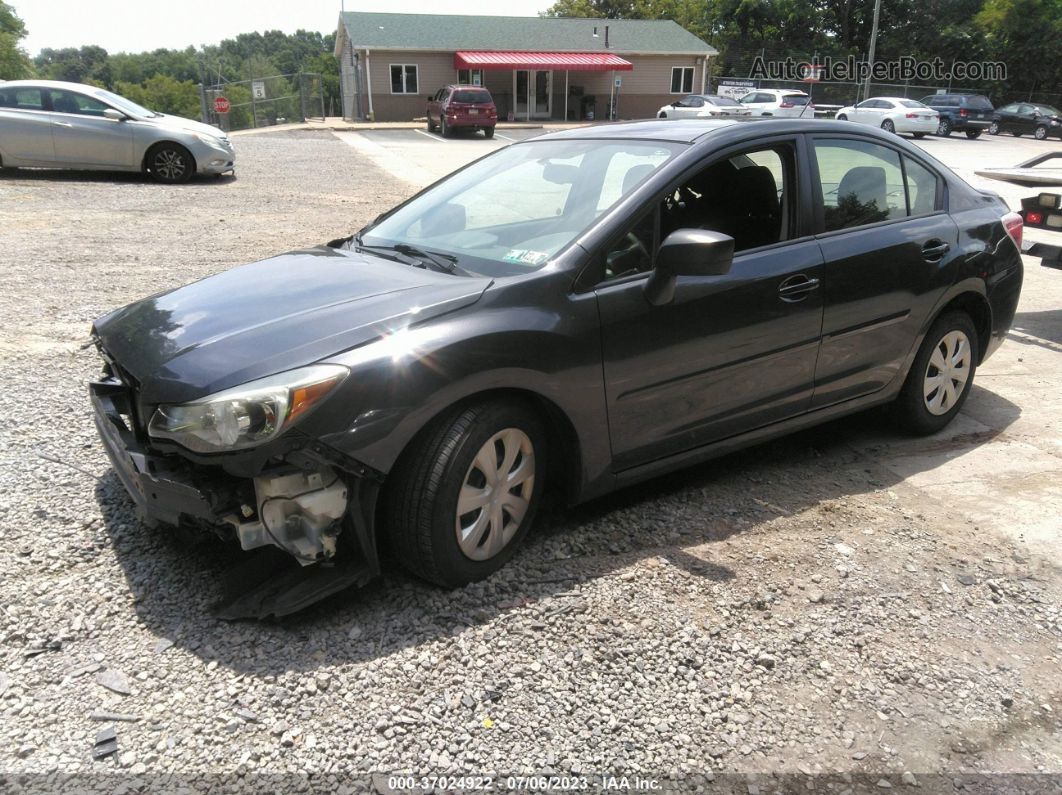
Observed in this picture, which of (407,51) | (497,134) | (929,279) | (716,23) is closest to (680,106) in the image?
(497,134)

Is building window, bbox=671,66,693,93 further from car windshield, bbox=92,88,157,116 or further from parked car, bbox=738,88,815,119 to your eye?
car windshield, bbox=92,88,157,116

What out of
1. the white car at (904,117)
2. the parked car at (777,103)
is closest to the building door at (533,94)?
the parked car at (777,103)

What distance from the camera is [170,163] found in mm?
14477

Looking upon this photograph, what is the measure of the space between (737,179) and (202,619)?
9.51ft

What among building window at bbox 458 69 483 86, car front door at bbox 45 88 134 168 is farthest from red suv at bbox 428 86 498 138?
car front door at bbox 45 88 134 168

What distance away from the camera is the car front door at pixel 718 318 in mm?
3400

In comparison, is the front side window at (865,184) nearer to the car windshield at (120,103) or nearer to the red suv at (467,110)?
the car windshield at (120,103)

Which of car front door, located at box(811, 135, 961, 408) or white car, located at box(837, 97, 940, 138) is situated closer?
car front door, located at box(811, 135, 961, 408)

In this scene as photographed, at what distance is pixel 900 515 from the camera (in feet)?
13.0

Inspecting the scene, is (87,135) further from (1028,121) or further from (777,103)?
(1028,121)

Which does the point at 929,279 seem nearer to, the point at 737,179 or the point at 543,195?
the point at 737,179

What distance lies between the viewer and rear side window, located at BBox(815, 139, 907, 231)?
414 cm

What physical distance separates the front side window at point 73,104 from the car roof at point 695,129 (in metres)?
12.5

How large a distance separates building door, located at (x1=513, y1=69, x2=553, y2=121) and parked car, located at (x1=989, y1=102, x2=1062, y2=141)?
20.6m
